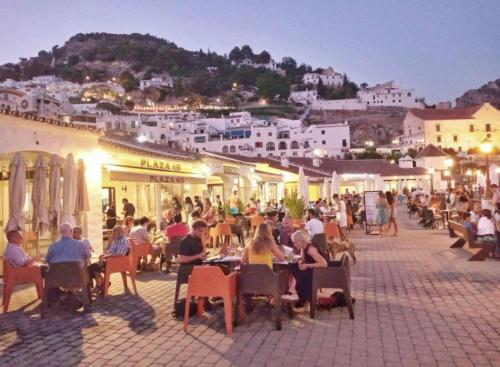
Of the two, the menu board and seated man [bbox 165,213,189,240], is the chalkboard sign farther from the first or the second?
seated man [bbox 165,213,189,240]

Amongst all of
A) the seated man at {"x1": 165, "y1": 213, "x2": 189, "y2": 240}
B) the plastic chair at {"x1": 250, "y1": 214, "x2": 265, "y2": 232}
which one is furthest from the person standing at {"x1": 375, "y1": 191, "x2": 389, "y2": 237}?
the seated man at {"x1": 165, "y1": 213, "x2": 189, "y2": 240}

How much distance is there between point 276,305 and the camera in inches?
222

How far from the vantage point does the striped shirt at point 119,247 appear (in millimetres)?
8148

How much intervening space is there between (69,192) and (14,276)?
3412 millimetres

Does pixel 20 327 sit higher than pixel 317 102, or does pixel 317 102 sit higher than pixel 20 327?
pixel 317 102

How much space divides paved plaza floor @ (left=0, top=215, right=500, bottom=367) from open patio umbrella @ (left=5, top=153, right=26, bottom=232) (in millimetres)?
1322

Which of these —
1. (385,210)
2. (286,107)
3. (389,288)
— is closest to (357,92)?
(286,107)

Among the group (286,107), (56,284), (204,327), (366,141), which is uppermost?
(286,107)

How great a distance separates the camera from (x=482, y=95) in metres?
123

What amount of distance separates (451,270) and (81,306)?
22.1ft

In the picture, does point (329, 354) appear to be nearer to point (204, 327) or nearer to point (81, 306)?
point (204, 327)

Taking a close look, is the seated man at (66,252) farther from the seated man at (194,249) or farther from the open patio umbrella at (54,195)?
the open patio umbrella at (54,195)

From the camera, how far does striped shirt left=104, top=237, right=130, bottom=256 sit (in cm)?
815

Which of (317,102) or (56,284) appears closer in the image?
(56,284)
